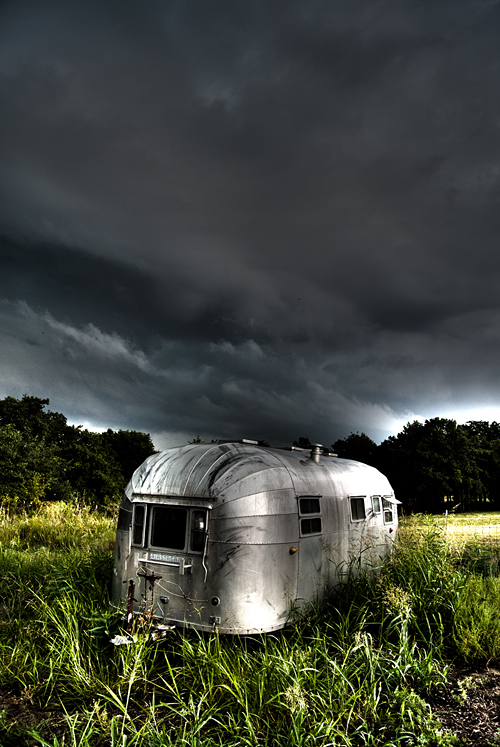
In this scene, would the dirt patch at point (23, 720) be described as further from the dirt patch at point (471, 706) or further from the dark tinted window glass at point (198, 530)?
the dirt patch at point (471, 706)

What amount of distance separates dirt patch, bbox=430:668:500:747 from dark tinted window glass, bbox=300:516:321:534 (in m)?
2.45

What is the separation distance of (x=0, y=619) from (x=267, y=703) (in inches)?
203

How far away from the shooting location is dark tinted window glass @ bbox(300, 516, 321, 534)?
6.91 meters

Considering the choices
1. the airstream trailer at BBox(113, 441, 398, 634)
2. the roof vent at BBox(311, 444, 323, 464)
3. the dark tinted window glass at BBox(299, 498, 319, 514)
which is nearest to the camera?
the airstream trailer at BBox(113, 441, 398, 634)

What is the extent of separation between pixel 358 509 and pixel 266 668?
442 cm

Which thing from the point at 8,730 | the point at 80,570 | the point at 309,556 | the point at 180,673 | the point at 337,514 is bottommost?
the point at 8,730

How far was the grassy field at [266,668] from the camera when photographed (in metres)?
4.48

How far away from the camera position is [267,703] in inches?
180

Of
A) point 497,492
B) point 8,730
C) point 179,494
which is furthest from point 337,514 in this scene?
point 497,492

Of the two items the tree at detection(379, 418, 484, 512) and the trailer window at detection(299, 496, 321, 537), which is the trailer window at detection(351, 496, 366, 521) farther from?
the tree at detection(379, 418, 484, 512)

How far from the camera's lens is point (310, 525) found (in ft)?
A: 23.3

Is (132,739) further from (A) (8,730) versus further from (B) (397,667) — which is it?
(B) (397,667)

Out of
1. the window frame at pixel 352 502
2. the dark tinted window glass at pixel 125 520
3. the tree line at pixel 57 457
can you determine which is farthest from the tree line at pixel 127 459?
the dark tinted window glass at pixel 125 520

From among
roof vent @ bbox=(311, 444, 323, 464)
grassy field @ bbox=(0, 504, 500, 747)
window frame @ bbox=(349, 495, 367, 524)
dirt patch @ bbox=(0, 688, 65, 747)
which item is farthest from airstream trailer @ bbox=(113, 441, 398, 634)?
dirt patch @ bbox=(0, 688, 65, 747)
